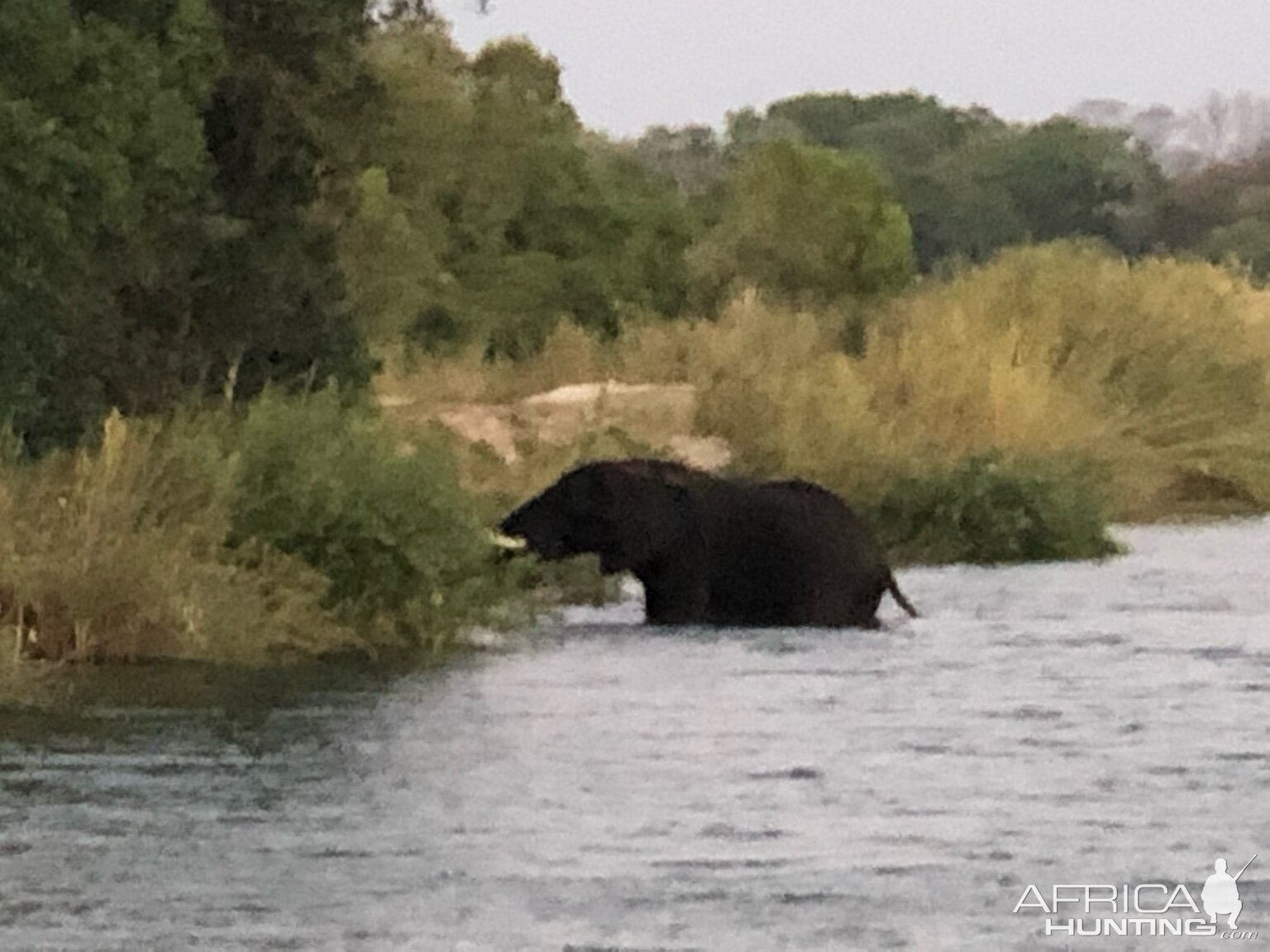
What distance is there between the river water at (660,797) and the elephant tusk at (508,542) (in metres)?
0.55

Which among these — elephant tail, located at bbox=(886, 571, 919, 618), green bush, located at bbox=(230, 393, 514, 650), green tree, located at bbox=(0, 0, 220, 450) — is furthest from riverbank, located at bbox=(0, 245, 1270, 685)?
elephant tail, located at bbox=(886, 571, 919, 618)

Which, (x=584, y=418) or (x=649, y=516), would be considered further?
(x=584, y=418)

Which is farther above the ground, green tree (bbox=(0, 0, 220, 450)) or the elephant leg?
green tree (bbox=(0, 0, 220, 450))

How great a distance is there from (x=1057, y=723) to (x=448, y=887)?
3.83m

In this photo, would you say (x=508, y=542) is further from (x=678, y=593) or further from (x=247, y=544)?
(x=247, y=544)

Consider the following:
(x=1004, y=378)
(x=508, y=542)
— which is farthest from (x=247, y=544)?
(x=1004, y=378)

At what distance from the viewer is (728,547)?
15.0 metres

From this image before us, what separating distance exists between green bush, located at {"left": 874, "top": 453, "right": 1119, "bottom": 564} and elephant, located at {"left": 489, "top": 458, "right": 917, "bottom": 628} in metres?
4.81

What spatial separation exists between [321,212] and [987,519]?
5.25 m

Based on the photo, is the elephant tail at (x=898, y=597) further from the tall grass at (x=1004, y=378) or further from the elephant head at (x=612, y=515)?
the tall grass at (x=1004, y=378)

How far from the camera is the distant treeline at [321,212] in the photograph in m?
13.9

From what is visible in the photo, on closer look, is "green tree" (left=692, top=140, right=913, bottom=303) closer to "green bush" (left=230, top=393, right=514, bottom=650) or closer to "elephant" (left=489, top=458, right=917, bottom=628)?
"elephant" (left=489, top=458, right=917, bottom=628)

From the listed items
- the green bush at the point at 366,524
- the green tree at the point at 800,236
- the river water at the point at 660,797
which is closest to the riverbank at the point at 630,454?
the green bush at the point at 366,524

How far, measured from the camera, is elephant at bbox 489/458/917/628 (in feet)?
48.7
